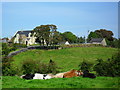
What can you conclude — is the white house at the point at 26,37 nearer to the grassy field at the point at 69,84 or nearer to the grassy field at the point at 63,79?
the grassy field at the point at 63,79

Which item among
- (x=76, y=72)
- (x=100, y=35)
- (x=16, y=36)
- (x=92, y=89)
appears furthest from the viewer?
(x=100, y=35)

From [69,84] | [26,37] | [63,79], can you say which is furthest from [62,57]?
[26,37]

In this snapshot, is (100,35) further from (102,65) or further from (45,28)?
(102,65)

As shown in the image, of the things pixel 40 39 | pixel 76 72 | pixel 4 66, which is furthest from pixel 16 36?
pixel 76 72

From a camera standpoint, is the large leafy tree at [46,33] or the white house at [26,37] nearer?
the large leafy tree at [46,33]

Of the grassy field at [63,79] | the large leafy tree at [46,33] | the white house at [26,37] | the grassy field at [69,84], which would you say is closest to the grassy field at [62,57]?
the grassy field at [63,79]

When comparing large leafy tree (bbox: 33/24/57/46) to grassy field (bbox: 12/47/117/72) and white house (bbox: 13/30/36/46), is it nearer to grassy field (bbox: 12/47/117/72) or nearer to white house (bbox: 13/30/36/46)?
grassy field (bbox: 12/47/117/72)

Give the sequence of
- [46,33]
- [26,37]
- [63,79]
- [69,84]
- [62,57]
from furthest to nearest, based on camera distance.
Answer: [26,37] < [46,33] < [62,57] < [63,79] < [69,84]

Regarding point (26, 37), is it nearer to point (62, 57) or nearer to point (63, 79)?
point (62, 57)

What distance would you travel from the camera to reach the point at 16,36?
7988 cm

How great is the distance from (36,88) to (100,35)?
91.8 meters

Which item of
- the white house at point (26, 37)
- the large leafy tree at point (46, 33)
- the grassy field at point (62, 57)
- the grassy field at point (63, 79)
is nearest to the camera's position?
the grassy field at point (63, 79)

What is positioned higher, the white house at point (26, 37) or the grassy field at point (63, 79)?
the white house at point (26, 37)

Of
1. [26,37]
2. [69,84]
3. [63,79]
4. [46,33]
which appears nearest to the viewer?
[69,84]
